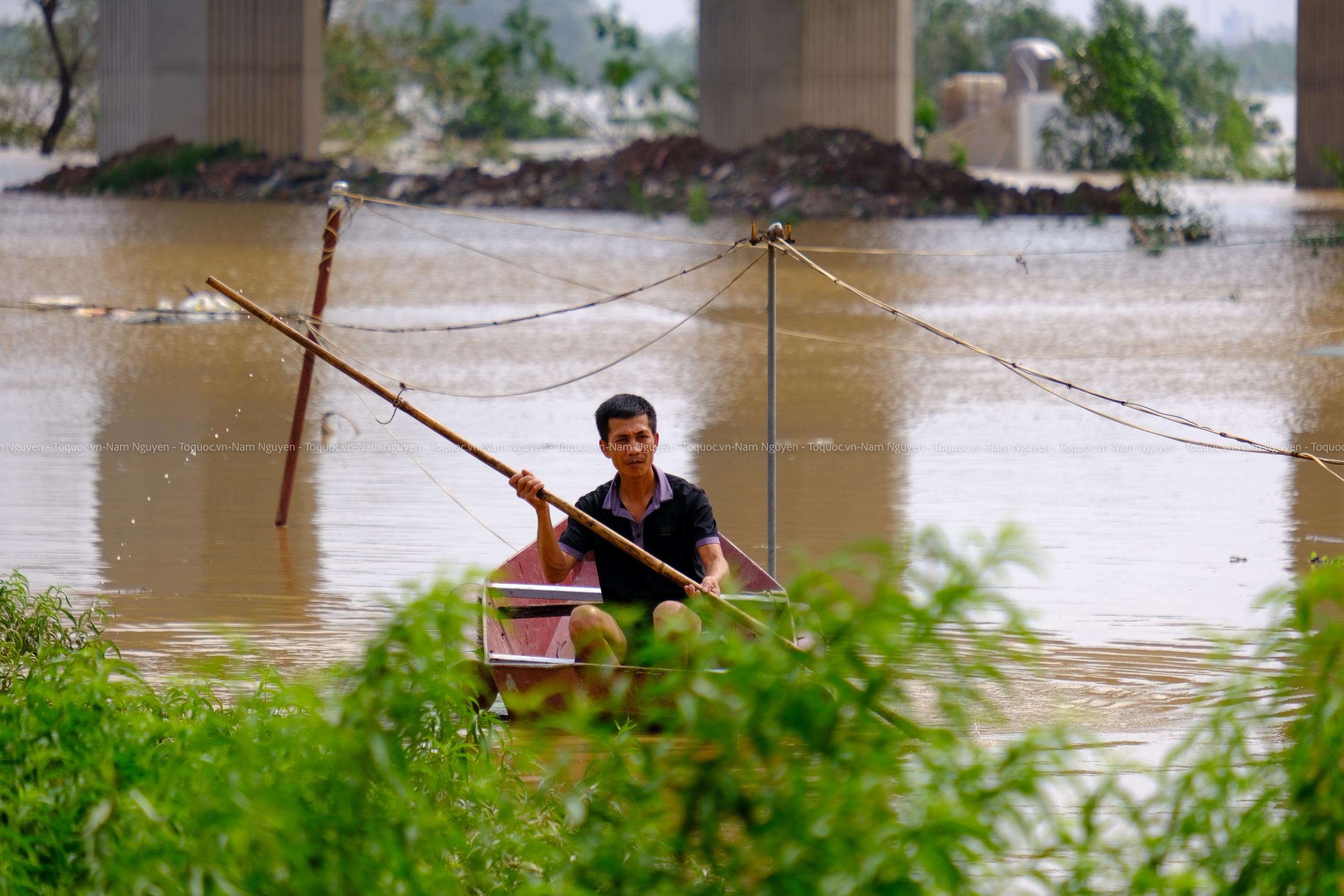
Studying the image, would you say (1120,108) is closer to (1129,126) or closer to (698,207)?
(1129,126)

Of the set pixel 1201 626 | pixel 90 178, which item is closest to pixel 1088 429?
pixel 1201 626

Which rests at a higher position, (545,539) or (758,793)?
(545,539)

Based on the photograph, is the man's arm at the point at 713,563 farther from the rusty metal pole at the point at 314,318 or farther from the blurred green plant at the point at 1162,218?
the blurred green plant at the point at 1162,218

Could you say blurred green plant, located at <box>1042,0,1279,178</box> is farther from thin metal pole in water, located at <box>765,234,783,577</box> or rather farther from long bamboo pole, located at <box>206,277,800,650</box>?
long bamboo pole, located at <box>206,277,800,650</box>

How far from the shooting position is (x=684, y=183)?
28391mm

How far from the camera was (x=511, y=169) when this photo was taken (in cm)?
3725

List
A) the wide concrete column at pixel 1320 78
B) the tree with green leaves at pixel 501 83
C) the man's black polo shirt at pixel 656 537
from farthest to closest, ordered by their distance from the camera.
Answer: the tree with green leaves at pixel 501 83 → the wide concrete column at pixel 1320 78 → the man's black polo shirt at pixel 656 537

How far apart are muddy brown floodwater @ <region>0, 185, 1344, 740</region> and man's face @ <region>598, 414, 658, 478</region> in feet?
4.16

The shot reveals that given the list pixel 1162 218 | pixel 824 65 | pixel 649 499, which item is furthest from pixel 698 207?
pixel 649 499

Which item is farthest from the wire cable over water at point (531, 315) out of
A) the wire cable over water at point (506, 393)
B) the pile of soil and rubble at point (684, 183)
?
the pile of soil and rubble at point (684, 183)

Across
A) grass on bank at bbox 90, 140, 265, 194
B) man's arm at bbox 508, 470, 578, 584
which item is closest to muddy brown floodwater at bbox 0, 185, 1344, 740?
man's arm at bbox 508, 470, 578, 584

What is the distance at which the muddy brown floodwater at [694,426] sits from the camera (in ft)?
23.5

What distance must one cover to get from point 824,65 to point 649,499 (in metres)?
25.5

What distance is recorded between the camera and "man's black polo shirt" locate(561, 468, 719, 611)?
5.43 meters
